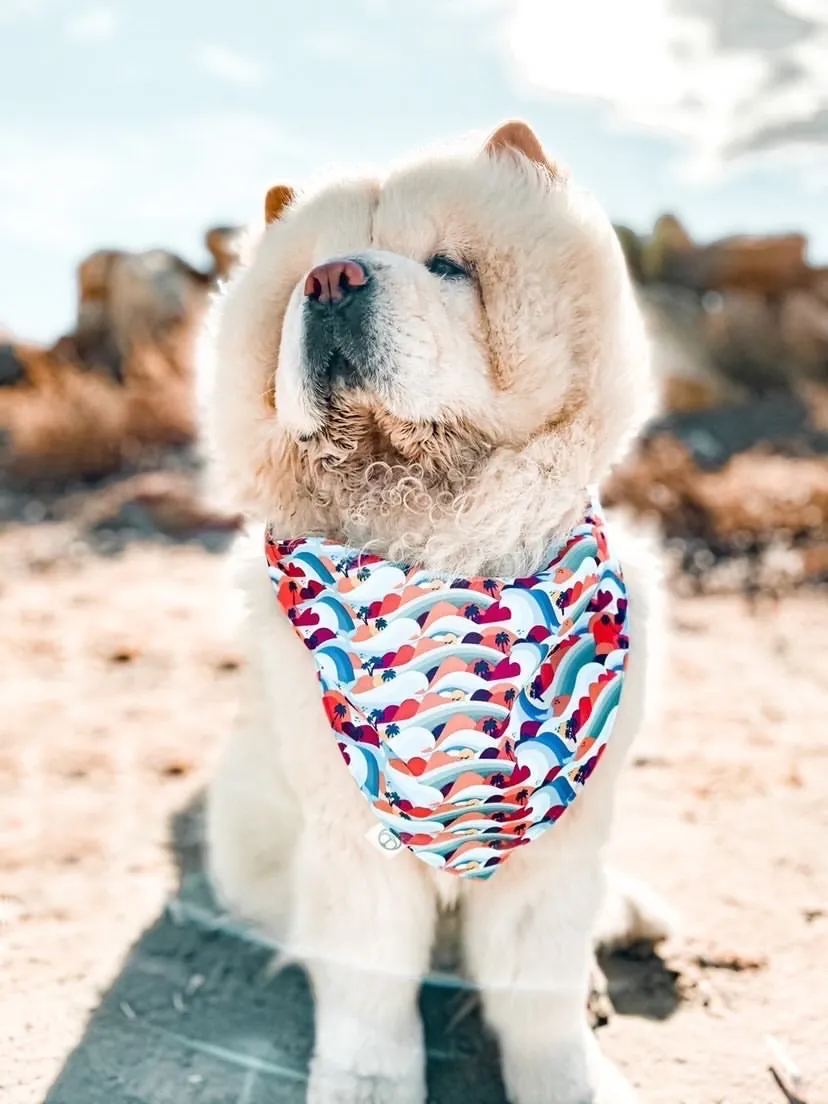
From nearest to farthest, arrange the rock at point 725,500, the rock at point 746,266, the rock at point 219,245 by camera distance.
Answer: the rock at point 725,500 < the rock at point 219,245 < the rock at point 746,266

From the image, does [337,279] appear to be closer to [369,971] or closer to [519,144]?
[519,144]

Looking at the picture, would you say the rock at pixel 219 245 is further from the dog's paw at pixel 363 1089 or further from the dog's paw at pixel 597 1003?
the dog's paw at pixel 363 1089

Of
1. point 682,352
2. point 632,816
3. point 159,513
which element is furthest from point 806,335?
point 632,816

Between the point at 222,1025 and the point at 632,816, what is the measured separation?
56.1 inches

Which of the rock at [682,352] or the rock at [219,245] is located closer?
the rock at [682,352]

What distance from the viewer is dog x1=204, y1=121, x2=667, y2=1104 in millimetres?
1555

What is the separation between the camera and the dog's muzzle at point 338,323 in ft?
4.85

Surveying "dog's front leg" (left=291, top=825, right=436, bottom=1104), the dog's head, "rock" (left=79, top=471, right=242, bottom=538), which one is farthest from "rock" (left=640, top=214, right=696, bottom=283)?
"dog's front leg" (left=291, top=825, right=436, bottom=1104)

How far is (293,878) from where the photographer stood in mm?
1933

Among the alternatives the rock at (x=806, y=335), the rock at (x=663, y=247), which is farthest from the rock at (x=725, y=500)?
the rock at (x=663, y=247)

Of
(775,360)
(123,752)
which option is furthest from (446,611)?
(775,360)

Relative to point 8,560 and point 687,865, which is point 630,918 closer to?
point 687,865

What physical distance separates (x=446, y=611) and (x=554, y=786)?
1.22 ft

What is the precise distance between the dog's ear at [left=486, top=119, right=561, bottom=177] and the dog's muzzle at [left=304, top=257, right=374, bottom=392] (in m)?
0.38
